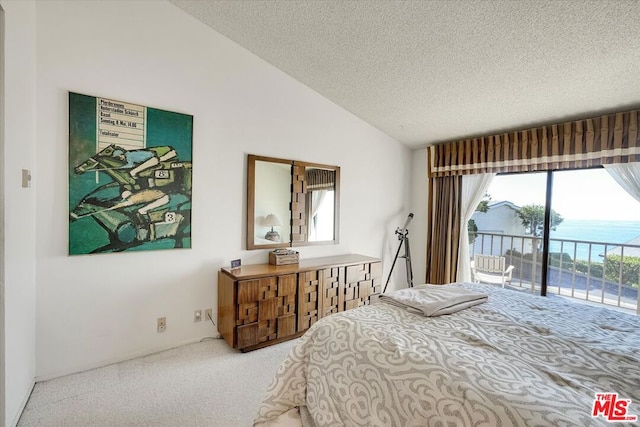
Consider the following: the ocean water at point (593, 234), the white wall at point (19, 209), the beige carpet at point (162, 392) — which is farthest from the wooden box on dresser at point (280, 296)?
the ocean water at point (593, 234)

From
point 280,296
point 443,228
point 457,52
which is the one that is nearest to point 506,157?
point 443,228

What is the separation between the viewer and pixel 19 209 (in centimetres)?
161

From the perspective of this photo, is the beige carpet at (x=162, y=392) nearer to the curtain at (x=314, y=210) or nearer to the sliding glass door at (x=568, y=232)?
the curtain at (x=314, y=210)

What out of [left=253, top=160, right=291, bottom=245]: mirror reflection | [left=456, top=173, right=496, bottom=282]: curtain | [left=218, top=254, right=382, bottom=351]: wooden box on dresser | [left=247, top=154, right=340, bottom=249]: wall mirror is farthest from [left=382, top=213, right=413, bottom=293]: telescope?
[left=253, top=160, right=291, bottom=245]: mirror reflection

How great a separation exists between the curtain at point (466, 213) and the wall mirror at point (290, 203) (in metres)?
1.62

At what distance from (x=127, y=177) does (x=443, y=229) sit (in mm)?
3549

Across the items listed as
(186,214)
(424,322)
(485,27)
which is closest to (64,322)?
(186,214)

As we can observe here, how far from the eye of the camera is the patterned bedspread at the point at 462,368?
0.82m

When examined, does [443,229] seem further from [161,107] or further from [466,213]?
[161,107]

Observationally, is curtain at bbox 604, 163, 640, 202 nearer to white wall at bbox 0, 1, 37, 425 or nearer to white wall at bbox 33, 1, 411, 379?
white wall at bbox 33, 1, 411, 379

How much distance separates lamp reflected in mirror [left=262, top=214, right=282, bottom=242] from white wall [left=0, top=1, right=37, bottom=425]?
170 centimetres

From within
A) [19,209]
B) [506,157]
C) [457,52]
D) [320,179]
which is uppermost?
[457,52]

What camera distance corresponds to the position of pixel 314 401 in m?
1.26

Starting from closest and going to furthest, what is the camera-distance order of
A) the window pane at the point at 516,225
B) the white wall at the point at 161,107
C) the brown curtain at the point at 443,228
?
the white wall at the point at 161,107 < the window pane at the point at 516,225 < the brown curtain at the point at 443,228
